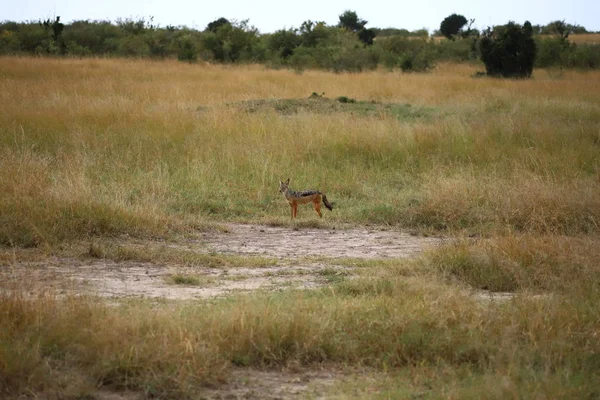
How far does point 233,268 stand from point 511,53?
22287 millimetres

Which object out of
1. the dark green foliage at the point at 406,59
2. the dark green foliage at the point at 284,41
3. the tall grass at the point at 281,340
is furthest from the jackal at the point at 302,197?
the dark green foliage at the point at 284,41

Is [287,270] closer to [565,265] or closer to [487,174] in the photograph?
[565,265]

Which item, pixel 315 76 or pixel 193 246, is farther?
pixel 315 76

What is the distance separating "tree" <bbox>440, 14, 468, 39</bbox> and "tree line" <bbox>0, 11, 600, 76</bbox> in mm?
21655

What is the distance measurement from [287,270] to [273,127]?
684 centimetres

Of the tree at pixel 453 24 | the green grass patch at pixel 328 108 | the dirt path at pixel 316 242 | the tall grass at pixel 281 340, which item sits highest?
the tree at pixel 453 24

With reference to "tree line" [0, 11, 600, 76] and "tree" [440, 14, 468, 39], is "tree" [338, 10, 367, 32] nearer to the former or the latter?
"tree" [440, 14, 468, 39]

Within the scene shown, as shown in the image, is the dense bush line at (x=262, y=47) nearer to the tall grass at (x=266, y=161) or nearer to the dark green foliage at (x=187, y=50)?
the dark green foliage at (x=187, y=50)

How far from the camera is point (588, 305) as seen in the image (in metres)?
5.92

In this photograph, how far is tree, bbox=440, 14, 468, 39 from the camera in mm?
63469

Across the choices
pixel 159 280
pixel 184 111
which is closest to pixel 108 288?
pixel 159 280

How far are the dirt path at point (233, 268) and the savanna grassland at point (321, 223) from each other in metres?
0.23

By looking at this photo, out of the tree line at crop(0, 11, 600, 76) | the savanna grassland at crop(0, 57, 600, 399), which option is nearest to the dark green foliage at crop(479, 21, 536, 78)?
the tree line at crop(0, 11, 600, 76)

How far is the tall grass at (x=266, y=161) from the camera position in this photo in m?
8.91
